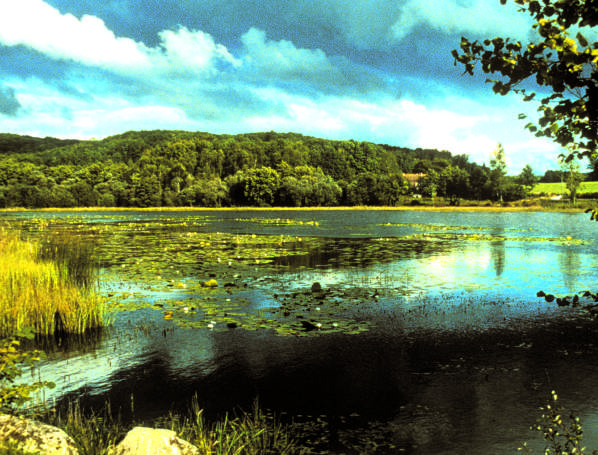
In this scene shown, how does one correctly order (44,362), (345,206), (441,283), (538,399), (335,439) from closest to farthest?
(335,439) → (538,399) → (44,362) → (441,283) → (345,206)

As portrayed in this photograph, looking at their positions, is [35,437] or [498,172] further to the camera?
[498,172]

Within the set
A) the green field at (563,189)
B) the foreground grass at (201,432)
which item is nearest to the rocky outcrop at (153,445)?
the foreground grass at (201,432)

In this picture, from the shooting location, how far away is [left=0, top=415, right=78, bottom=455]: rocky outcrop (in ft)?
16.6

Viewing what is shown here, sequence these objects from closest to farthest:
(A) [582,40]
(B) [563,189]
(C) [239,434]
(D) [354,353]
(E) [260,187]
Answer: (A) [582,40]
(C) [239,434]
(D) [354,353]
(E) [260,187]
(B) [563,189]

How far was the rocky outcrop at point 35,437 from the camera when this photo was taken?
199 inches

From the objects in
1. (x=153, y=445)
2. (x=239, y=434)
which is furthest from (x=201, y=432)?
(x=239, y=434)

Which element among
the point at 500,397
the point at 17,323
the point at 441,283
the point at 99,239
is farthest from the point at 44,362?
the point at 99,239

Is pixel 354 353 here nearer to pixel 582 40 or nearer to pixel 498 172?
pixel 582 40

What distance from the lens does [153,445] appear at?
16.9ft

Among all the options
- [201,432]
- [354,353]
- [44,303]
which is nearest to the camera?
[201,432]

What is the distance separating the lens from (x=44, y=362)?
9.83 m

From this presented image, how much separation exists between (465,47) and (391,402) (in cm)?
599

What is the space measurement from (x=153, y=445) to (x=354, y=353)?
5875 millimetres

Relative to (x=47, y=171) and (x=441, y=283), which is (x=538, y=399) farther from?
(x=47, y=171)
